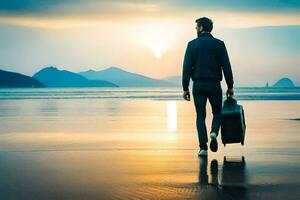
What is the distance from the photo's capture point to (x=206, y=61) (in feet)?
36.3

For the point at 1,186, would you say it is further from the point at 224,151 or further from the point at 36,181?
the point at 224,151

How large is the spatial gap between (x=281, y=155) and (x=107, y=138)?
472 centimetres

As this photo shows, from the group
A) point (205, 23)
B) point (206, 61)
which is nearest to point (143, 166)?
point (206, 61)

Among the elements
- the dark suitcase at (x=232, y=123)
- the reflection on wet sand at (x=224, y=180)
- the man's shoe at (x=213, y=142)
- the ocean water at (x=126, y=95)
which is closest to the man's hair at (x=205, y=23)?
the dark suitcase at (x=232, y=123)

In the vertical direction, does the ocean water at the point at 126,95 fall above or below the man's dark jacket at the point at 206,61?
below

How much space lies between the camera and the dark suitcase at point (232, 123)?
1114cm

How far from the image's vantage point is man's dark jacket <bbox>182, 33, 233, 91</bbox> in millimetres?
11039

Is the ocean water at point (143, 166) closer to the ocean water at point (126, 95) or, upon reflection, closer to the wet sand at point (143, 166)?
the wet sand at point (143, 166)

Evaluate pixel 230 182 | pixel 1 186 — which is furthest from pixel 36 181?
pixel 230 182

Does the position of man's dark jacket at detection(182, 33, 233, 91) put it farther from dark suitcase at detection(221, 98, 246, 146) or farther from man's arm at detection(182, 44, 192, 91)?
dark suitcase at detection(221, 98, 246, 146)

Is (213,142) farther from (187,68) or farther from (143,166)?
(143,166)

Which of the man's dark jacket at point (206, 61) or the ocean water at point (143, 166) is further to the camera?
the man's dark jacket at point (206, 61)

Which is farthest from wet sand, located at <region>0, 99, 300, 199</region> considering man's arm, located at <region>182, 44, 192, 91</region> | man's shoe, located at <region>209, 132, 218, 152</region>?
man's arm, located at <region>182, 44, 192, 91</region>

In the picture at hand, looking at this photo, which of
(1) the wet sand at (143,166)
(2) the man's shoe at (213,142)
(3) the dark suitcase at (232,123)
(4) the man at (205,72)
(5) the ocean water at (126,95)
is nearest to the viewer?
(1) the wet sand at (143,166)
